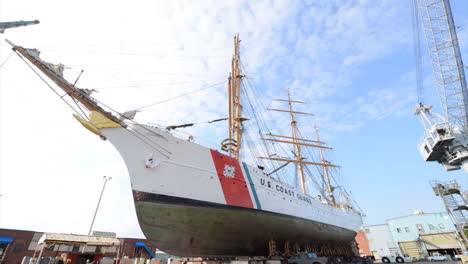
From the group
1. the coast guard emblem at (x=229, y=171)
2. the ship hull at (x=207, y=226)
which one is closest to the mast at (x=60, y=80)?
the ship hull at (x=207, y=226)

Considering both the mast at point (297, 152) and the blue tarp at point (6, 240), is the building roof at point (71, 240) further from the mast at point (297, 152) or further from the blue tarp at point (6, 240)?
the mast at point (297, 152)

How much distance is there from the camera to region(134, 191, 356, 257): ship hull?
7.84 m

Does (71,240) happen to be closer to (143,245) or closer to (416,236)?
(143,245)

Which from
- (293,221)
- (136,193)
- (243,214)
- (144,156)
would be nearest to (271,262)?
(243,214)

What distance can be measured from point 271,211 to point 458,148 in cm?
2282

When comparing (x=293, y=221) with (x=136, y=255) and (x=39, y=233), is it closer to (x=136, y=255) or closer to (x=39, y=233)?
(x=136, y=255)

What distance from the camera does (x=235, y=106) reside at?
15391 mm

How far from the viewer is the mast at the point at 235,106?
1352 cm

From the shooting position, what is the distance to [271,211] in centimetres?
1084

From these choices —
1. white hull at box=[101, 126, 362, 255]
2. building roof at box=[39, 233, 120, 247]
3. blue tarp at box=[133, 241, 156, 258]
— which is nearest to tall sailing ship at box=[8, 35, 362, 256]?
white hull at box=[101, 126, 362, 255]

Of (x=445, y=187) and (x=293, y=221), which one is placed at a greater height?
(x=445, y=187)

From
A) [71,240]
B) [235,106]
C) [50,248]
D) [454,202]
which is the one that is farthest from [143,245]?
[454,202]

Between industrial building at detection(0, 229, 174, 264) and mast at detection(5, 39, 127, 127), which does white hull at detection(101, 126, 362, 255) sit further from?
industrial building at detection(0, 229, 174, 264)

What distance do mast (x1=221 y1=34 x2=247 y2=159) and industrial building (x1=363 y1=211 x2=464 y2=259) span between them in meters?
34.3
